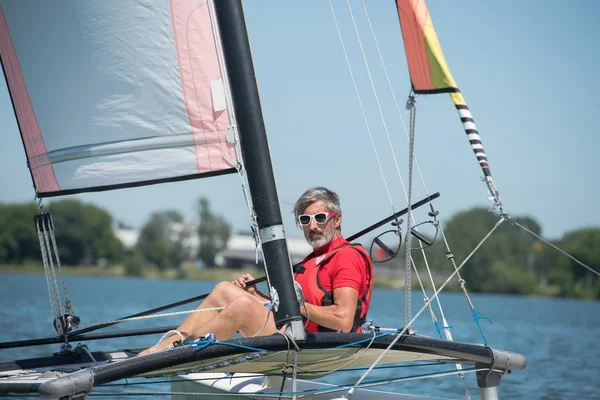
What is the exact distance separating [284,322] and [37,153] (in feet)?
6.89

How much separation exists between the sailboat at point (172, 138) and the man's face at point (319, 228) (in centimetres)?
41

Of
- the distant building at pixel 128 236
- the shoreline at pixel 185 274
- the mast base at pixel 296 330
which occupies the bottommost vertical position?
the shoreline at pixel 185 274

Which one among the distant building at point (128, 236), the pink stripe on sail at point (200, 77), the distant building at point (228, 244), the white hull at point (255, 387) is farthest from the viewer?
the distant building at point (128, 236)

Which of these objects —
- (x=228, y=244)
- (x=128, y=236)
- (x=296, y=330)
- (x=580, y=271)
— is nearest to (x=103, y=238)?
(x=128, y=236)

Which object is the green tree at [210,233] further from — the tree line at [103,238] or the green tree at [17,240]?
the green tree at [17,240]

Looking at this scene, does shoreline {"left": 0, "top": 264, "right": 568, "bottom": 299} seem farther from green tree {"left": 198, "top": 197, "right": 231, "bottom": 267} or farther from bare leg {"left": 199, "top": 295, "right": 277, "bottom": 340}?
bare leg {"left": 199, "top": 295, "right": 277, "bottom": 340}

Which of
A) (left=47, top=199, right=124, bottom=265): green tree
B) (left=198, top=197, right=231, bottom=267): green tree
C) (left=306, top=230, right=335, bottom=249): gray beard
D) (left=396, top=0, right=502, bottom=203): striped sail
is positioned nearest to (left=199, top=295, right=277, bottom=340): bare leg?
(left=306, top=230, right=335, bottom=249): gray beard

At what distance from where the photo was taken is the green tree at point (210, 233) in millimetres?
75500

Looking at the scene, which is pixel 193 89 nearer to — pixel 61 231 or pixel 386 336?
pixel 386 336

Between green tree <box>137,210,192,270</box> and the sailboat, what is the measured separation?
71078mm

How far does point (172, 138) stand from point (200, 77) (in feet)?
1.17

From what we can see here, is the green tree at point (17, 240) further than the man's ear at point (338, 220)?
Yes

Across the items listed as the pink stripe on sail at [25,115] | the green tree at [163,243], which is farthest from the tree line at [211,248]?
the pink stripe on sail at [25,115]

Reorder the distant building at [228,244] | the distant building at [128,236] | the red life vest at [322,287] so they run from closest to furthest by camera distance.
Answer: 1. the red life vest at [322,287]
2. the distant building at [228,244]
3. the distant building at [128,236]
